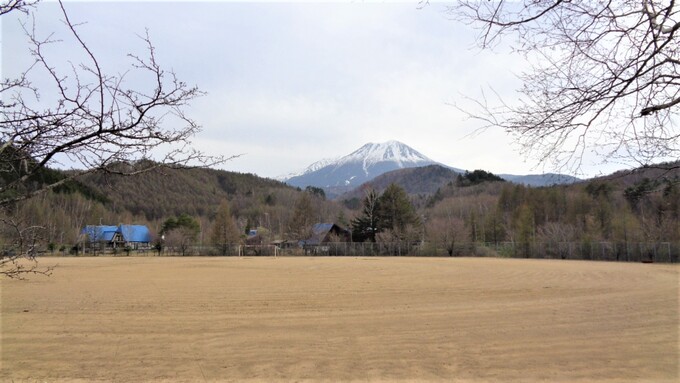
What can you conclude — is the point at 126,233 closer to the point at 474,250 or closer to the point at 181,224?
the point at 181,224

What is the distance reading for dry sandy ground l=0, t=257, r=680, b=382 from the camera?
7477mm

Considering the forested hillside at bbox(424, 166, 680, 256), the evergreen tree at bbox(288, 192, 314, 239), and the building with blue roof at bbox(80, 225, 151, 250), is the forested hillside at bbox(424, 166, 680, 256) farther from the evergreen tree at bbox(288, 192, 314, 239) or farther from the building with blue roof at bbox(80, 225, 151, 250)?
the building with blue roof at bbox(80, 225, 151, 250)

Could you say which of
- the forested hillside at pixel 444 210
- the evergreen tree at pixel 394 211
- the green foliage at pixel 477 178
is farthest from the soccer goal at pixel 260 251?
the green foliage at pixel 477 178

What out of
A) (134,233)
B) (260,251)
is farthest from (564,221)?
(134,233)

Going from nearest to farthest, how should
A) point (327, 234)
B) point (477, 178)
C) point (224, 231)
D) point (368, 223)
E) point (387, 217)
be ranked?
1. point (387, 217)
2. point (368, 223)
3. point (224, 231)
4. point (327, 234)
5. point (477, 178)

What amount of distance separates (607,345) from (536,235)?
60.6m

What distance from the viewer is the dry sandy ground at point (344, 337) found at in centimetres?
748

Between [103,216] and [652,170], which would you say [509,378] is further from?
[103,216]

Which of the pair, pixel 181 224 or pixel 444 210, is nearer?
pixel 181 224

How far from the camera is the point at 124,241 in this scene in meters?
93.8

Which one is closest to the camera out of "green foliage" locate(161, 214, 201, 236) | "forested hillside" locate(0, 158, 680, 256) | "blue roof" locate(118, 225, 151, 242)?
"forested hillside" locate(0, 158, 680, 256)

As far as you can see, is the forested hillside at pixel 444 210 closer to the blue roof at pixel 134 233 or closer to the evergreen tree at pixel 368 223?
the evergreen tree at pixel 368 223

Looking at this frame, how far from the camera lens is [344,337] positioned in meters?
9.91

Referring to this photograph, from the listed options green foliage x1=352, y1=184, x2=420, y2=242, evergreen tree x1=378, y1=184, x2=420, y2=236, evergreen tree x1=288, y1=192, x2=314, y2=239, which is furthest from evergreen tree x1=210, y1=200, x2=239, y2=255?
evergreen tree x1=378, y1=184, x2=420, y2=236
